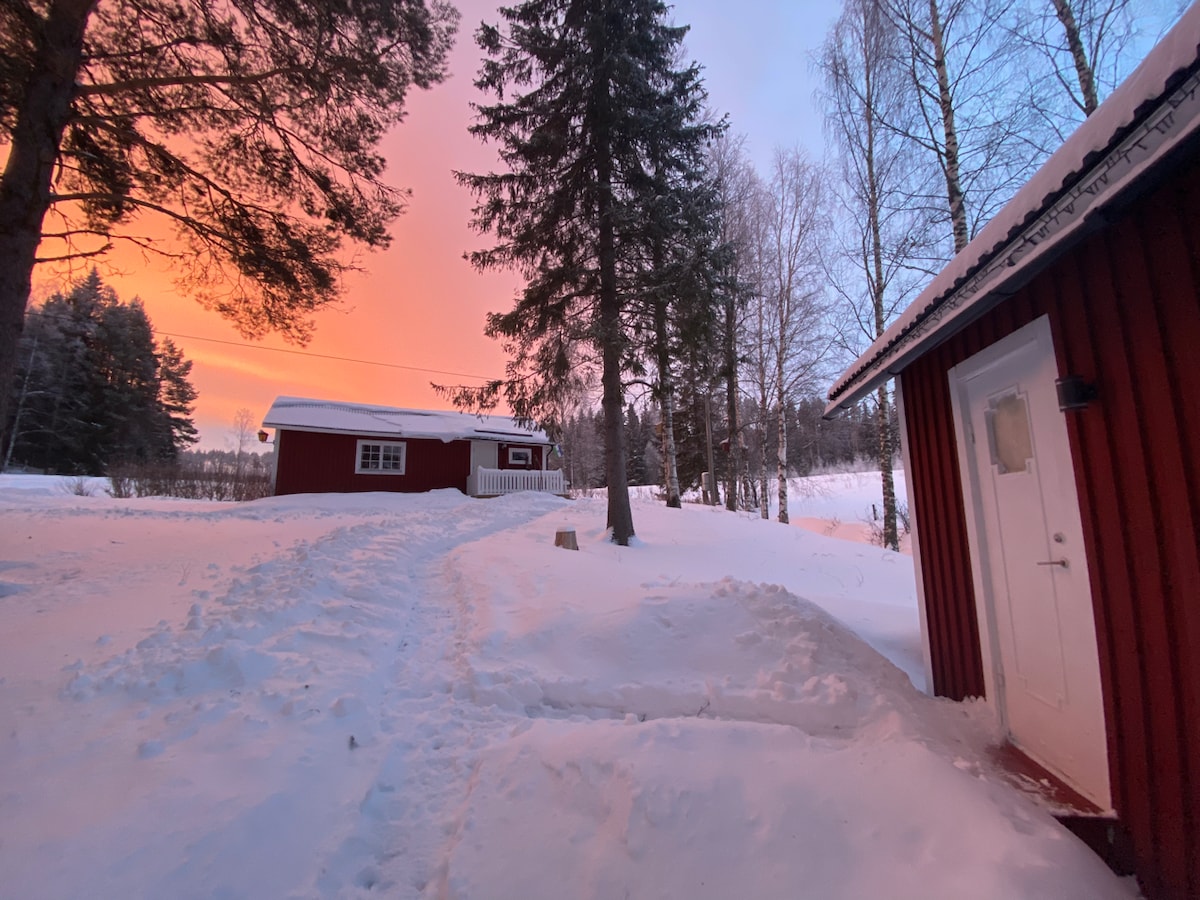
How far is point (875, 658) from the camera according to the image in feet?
11.2

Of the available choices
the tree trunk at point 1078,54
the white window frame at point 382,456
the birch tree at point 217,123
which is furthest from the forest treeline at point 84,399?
the tree trunk at point 1078,54

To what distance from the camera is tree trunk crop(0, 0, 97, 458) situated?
4281mm

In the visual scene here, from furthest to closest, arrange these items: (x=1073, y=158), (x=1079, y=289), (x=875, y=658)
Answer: (x=875, y=658)
(x=1079, y=289)
(x=1073, y=158)

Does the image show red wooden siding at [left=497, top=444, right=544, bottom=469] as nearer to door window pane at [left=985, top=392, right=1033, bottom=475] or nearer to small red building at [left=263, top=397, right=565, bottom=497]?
small red building at [left=263, top=397, right=565, bottom=497]

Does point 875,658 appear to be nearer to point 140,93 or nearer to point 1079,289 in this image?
point 1079,289

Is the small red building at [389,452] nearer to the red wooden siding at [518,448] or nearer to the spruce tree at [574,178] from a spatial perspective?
the red wooden siding at [518,448]

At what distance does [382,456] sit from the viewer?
53.2ft

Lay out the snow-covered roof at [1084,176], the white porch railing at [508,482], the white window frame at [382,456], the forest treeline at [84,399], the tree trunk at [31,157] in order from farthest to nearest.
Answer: the forest treeline at [84,399] < the white porch railing at [508,482] < the white window frame at [382,456] < the tree trunk at [31,157] < the snow-covered roof at [1084,176]

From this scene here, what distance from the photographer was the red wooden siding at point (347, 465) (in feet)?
48.9

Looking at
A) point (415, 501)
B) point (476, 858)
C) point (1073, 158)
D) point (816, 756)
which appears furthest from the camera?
point (415, 501)

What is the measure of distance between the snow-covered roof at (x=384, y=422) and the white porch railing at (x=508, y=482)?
5.30 feet

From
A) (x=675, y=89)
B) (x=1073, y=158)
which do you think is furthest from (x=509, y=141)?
(x=1073, y=158)

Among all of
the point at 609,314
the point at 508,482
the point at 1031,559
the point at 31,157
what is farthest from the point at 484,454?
the point at 1031,559

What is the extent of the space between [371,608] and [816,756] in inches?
153
